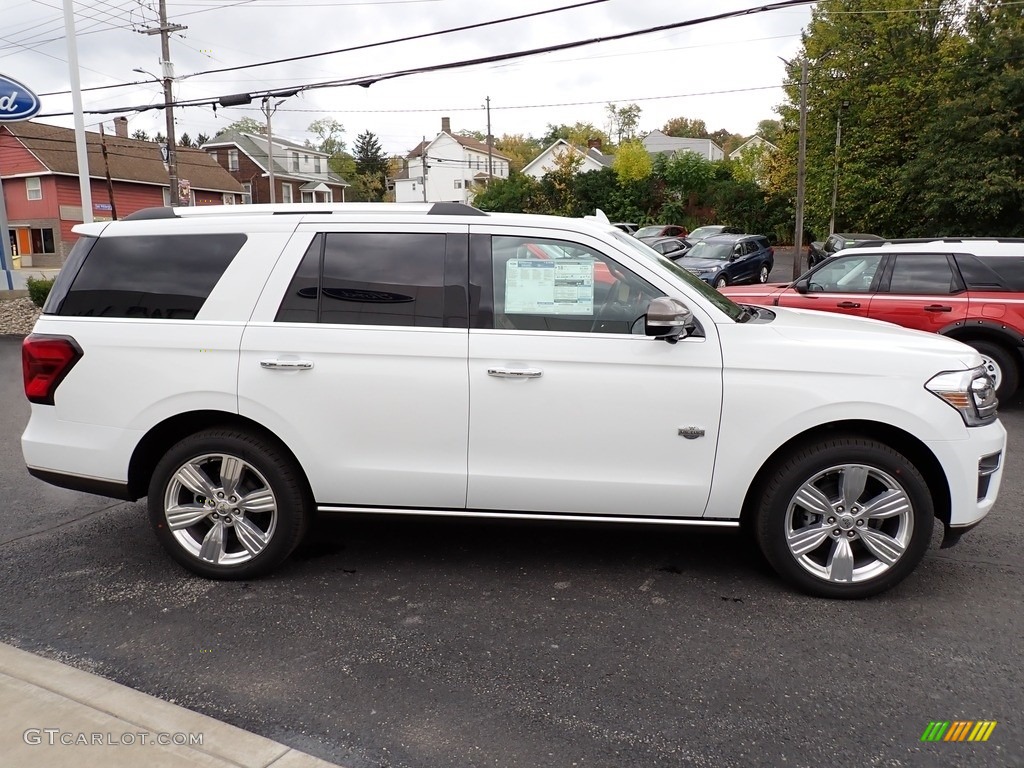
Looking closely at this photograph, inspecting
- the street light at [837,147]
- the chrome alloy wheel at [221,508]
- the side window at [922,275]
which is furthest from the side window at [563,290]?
the street light at [837,147]

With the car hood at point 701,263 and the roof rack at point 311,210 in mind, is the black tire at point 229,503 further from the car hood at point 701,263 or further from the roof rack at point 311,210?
the car hood at point 701,263

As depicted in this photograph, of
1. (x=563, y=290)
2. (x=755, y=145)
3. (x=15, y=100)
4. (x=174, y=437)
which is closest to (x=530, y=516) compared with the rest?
(x=563, y=290)

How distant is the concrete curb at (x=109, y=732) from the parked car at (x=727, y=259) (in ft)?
63.0

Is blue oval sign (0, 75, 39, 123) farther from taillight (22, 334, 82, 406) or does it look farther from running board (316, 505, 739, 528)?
running board (316, 505, 739, 528)

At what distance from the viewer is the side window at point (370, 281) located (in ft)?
13.0

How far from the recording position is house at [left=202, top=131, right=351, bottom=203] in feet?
203

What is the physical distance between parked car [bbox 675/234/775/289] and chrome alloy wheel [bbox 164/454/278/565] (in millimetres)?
18056

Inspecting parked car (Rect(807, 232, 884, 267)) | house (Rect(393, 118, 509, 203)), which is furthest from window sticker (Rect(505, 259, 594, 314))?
house (Rect(393, 118, 509, 203))

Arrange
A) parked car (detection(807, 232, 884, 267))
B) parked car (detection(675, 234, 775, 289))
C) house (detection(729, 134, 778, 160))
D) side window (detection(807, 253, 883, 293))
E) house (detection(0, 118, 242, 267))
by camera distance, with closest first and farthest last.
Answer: side window (detection(807, 253, 883, 293)), parked car (detection(807, 232, 884, 267)), parked car (detection(675, 234, 775, 289)), house (detection(0, 118, 242, 267)), house (detection(729, 134, 778, 160))

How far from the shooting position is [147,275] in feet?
13.6

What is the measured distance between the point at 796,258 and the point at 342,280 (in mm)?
27188

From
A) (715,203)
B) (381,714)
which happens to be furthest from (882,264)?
(715,203)

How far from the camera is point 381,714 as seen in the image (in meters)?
3.00

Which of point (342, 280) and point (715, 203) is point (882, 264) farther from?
point (715, 203)
